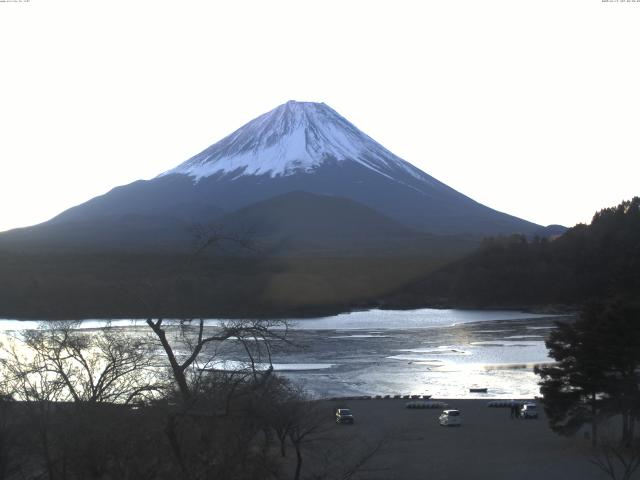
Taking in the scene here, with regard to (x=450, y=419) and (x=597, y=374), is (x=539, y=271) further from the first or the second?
(x=597, y=374)

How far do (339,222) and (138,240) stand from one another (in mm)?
28950

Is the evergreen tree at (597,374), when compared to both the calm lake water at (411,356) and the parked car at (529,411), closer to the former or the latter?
the parked car at (529,411)

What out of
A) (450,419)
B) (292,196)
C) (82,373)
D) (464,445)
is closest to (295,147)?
(292,196)

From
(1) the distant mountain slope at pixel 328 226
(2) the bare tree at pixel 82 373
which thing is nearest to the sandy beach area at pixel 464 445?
(2) the bare tree at pixel 82 373

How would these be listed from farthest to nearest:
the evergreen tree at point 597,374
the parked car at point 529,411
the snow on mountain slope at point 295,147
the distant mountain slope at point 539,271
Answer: the snow on mountain slope at point 295,147 → the distant mountain slope at point 539,271 → the parked car at point 529,411 → the evergreen tree at point 597,374

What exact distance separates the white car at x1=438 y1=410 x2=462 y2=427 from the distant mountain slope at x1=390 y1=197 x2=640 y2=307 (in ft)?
121

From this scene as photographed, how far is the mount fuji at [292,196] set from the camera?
292 ft

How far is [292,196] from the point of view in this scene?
339 ft

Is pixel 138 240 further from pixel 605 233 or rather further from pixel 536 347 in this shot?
pixel 536 347

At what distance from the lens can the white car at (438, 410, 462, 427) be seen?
14953mm

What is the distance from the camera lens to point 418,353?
91.0ft

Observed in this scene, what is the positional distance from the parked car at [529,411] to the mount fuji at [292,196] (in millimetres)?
58203

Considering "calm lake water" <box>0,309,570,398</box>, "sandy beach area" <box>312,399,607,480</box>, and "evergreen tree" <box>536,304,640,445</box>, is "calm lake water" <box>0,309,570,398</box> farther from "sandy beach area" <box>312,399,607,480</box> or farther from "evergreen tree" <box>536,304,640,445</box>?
"evergreen tree" <box>536,304,640,445</box>

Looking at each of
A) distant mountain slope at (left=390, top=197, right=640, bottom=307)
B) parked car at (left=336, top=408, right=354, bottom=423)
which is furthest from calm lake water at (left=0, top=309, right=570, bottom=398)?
distant mountain slope at (left=390, top=197, right=640, bottom=307)
